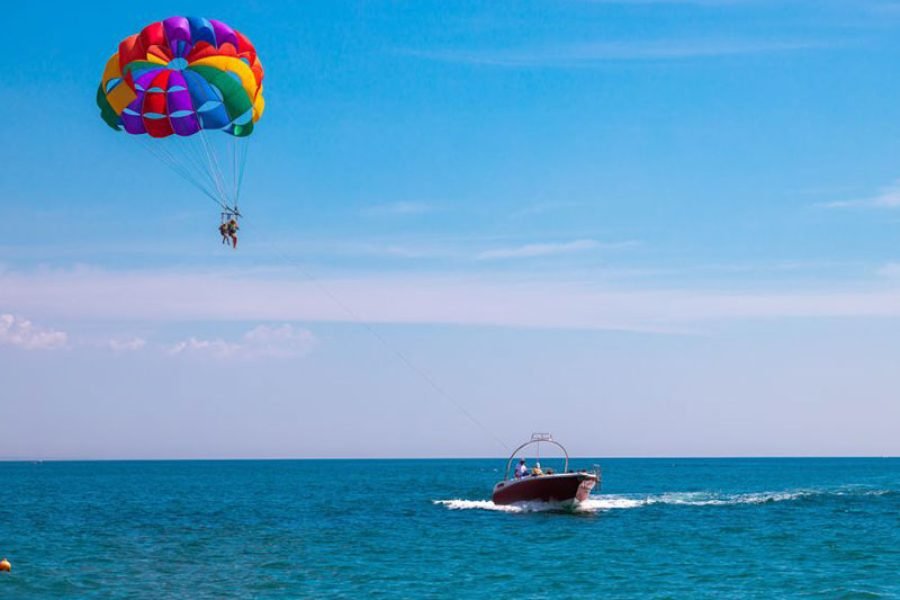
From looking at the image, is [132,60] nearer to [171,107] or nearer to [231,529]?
[171,107]

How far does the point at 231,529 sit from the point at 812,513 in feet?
102

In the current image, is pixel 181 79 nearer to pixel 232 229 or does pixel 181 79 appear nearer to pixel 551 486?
pixel 232 229

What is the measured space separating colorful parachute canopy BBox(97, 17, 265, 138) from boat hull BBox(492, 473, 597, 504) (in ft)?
83.0

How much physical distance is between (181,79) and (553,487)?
91.3 ft

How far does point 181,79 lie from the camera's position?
32.3 meters

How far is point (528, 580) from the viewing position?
30.1 m

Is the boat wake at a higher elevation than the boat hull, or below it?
below

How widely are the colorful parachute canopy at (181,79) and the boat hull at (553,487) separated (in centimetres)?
2529

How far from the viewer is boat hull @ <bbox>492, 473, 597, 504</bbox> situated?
161 ft

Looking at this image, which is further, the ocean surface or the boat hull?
the boat hull

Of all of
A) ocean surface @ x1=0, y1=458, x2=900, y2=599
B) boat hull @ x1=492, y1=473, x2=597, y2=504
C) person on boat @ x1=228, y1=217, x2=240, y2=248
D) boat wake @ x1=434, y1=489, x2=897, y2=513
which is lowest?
ocean surface @ x1=0, y1=458, x2=900, y2=599

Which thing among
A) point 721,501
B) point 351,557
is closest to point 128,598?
point 351,557

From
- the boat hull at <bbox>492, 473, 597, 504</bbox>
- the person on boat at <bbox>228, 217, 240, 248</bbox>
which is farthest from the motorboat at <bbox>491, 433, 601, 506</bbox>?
the person on boat at <bbox>228, 217, 240, 248</bbox>

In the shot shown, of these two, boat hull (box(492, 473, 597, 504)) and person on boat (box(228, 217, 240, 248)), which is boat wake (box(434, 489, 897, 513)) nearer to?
boat hull (box(492, 473, 597, 504))
